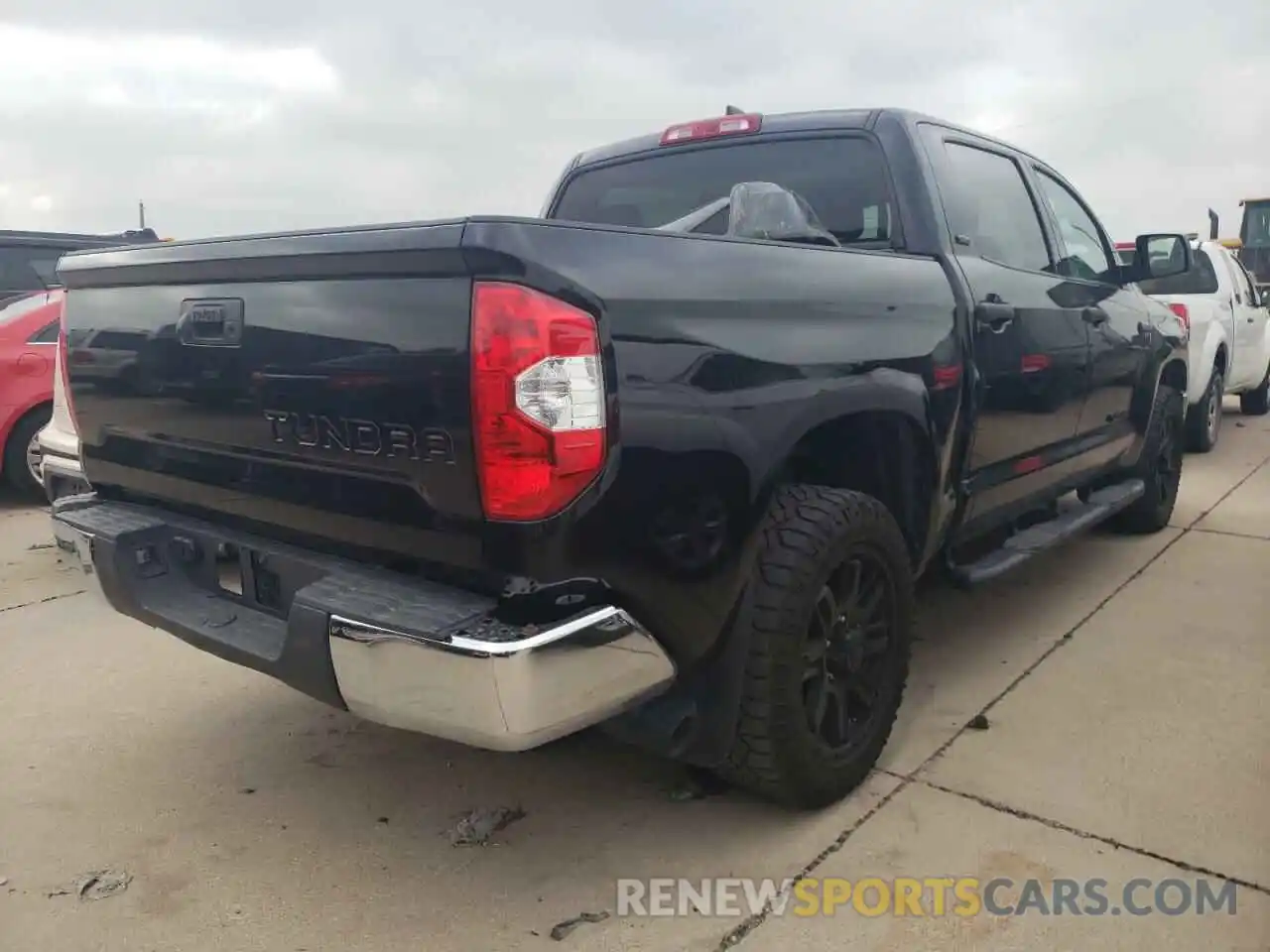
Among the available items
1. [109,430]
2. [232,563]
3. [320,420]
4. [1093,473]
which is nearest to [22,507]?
[109,430]

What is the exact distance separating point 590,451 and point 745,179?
1.88 metres

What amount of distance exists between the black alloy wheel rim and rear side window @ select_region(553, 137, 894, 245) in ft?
3.73

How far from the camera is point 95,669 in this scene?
3.79 metres

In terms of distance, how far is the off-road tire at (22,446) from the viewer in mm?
6570

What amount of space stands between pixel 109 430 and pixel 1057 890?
8.55 feet

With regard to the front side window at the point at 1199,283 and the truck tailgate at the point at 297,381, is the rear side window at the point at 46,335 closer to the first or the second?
the truck tailgate at the point at 297,381

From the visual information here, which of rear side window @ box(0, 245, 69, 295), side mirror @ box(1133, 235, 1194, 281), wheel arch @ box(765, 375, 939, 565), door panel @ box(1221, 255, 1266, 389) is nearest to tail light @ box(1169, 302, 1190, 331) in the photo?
door panel @ box(1221, 255, 1266, 389)

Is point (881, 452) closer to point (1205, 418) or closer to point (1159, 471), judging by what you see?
point (1159, 471)

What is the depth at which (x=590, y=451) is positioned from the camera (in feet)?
6.45

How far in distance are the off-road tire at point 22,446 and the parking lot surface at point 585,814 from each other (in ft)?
10.3

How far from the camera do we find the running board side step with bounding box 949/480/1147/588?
3.36m

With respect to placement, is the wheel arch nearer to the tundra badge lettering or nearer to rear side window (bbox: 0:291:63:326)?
the tundra badge lettering

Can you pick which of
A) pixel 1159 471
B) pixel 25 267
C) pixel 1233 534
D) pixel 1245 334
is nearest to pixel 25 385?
pixel 25 267

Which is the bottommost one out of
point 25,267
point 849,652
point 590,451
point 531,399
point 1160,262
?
point 849,652
